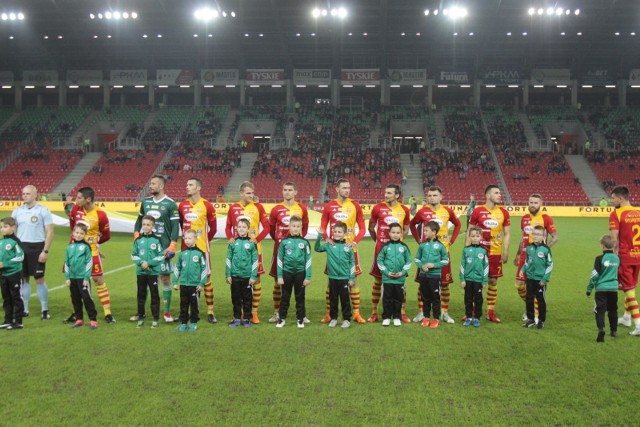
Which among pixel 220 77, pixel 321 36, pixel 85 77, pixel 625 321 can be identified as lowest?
pixel 625 321

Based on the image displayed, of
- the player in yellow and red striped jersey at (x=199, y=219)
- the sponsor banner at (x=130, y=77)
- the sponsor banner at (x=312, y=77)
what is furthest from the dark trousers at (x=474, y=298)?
the sponsor banner at (x=130, y=77)

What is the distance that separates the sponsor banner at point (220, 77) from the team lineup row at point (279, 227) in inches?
1678

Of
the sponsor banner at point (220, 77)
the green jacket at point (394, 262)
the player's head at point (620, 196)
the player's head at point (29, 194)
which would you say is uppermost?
the sponsor banner at point (220, 77)

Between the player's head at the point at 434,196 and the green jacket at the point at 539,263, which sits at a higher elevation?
the player's head at the point at 434,196

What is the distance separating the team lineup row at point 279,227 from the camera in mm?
7629

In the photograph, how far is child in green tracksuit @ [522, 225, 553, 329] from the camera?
7.32 meters

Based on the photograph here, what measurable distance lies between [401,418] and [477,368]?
64.4 inches

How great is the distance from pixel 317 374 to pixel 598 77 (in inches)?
2011

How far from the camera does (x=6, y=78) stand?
49906 mm

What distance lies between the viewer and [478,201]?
35469 mm

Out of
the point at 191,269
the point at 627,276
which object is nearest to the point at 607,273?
the point at 627,276

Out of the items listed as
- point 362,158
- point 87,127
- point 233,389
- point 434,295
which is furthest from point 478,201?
point 87,127

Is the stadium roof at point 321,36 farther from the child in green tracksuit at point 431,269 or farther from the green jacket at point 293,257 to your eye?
the green jacket at point 293,257

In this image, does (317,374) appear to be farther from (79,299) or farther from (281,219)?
(79,299)
